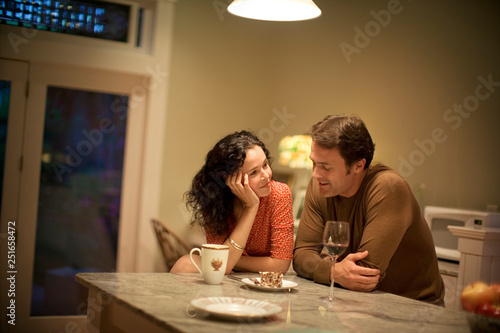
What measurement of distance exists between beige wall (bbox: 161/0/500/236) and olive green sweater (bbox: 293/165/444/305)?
168 centimetres

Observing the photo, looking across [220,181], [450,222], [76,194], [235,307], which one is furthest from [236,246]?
[76,194]

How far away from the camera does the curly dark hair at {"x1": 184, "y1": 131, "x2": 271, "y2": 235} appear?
2.22 metres

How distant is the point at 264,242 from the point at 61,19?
113 inches

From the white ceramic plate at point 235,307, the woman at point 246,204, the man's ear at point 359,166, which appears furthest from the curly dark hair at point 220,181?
the white ceramic plate at point 235,307

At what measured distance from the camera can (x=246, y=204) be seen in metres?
2.20

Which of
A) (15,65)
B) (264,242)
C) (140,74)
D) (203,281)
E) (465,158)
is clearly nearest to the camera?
(203,281)

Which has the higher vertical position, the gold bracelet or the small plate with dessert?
the gold bracelet

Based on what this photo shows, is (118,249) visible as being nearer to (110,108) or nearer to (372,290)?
(110,108)

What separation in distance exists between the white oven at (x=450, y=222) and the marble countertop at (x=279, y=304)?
5.12 feet

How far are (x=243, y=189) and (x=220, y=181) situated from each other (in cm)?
14

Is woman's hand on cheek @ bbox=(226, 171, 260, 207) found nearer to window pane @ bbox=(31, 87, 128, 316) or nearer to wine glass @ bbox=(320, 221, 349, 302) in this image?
wine glass @ bbox=(320, 221, 349, 302)

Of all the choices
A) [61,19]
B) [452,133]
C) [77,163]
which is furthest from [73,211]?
[452,133]

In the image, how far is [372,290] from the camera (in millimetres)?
1906

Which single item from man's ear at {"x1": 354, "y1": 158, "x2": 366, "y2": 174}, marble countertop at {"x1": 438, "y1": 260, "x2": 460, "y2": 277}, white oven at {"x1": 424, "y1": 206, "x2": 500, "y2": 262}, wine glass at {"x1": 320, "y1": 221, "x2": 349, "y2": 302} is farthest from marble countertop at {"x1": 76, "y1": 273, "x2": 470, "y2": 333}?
white oven at {"x1": 424, "y1": 206, "x2": 500, "y2": 262}
